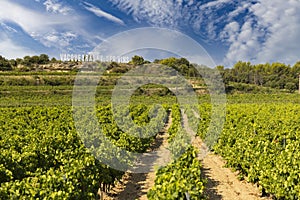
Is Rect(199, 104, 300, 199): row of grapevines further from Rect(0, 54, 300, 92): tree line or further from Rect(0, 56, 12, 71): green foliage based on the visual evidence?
Rect(0, 56, 12, 71): green foliage

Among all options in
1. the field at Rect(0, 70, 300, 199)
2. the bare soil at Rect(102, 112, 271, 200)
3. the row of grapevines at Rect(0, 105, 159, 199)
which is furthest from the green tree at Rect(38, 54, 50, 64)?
the bare soil at Rect(102, 112, 271, 200)

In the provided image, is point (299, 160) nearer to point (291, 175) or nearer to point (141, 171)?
point (291, 175)

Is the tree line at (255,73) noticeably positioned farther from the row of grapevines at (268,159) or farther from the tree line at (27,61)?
the row of grapevines at (268,159)

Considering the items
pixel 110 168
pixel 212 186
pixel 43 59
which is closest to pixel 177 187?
pixel 110 168

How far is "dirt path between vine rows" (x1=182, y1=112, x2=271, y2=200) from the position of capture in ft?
30.5

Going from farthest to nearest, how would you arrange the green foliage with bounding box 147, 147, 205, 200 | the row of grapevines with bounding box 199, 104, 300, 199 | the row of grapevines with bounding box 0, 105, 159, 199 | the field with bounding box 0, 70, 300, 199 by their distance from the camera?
the row of grapevines with bounding box 199, 104, 300, 199, the field with bounding box 0, 70, 300, 199, the row of grapevines with bounding box 0, 105, 159, 199, the green foliage with bounding box 147, 147, 205, 200

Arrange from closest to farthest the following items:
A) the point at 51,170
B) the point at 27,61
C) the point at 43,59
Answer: the point at 51,170
the point at 27,61
the point at 43,59

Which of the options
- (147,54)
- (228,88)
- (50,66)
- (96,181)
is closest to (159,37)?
(147,54)

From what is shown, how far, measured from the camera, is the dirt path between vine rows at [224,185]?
365 inches

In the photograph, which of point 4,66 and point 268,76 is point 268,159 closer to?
point 4,66

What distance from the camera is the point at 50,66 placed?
280 ft

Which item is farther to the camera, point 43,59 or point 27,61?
point 43,59

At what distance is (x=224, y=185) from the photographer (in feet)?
33.6

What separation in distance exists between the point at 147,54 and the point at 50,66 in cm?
7866
